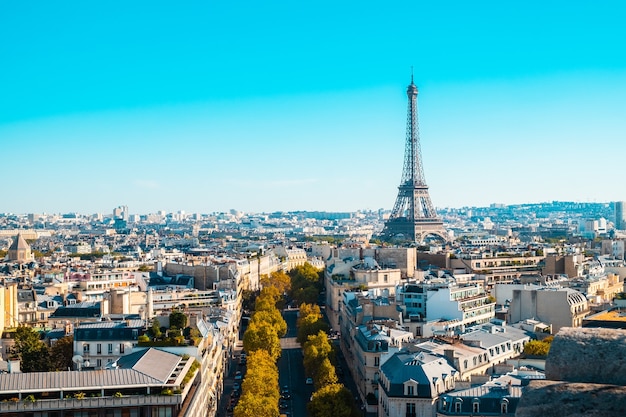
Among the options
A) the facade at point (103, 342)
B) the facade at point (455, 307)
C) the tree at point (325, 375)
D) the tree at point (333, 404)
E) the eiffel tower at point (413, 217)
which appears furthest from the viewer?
the eiffel tower at point (413, 217)

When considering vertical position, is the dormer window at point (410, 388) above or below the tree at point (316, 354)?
above

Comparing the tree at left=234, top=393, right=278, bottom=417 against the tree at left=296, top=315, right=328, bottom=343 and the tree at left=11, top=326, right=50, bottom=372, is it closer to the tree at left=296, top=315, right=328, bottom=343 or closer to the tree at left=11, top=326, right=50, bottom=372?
the tree at left=11, top=326, right=50, bottom=372

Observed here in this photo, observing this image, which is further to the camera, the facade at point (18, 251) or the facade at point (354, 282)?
the facade at point (18, 251)

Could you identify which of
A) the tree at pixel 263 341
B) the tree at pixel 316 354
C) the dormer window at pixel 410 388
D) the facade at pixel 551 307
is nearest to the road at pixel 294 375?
the tree at pixel 316 354

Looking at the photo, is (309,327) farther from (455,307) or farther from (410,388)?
(410,388)

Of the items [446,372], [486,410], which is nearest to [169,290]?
[446,372]

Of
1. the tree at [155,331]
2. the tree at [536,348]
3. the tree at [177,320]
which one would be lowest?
the tree at [536,348]

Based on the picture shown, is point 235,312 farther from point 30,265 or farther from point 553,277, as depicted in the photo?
point 30,265

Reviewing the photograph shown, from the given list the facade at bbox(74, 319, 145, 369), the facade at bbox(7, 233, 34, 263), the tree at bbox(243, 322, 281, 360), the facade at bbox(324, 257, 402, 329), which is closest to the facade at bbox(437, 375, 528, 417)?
the facade at bbox(74, 319, 145, 369)

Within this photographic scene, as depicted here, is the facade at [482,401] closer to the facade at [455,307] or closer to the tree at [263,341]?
the facade at [455,307]
